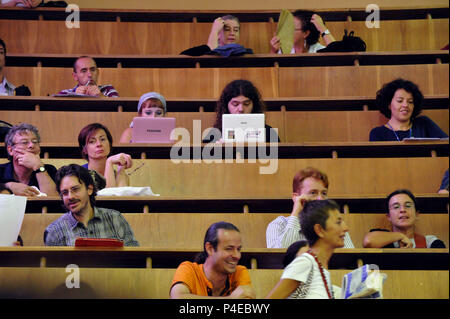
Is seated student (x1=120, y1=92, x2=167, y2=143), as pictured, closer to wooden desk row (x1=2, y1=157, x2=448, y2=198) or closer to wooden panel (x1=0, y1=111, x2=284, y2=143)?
wooden panel (x1=0, y1=111, x2=284, y2=143)

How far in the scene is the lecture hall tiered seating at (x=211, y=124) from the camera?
2.00m

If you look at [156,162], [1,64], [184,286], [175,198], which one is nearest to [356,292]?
[184,286]

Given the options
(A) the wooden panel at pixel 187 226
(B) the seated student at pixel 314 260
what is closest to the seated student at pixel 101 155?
(A) the wooden panel at pixel 187 226

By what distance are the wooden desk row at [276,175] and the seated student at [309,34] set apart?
39.5 inches

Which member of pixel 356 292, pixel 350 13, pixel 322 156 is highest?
pixel 350 13

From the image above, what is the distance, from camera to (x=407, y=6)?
3.72 meters

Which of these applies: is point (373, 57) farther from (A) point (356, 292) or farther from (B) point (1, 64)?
(A) point (356, 292)

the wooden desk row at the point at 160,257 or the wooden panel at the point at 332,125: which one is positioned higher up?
the wooden panel at the point at 332,125

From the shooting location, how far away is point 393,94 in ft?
9.73

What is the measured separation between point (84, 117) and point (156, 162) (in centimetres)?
52

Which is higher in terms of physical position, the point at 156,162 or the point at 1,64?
the point at 1,64

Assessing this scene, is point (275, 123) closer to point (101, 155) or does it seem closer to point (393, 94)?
point (393, 94)

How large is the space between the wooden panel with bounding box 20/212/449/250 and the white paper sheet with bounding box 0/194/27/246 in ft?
0.85

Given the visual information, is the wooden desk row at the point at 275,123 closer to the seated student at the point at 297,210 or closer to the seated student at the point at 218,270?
the seated student at the point at 297,210
